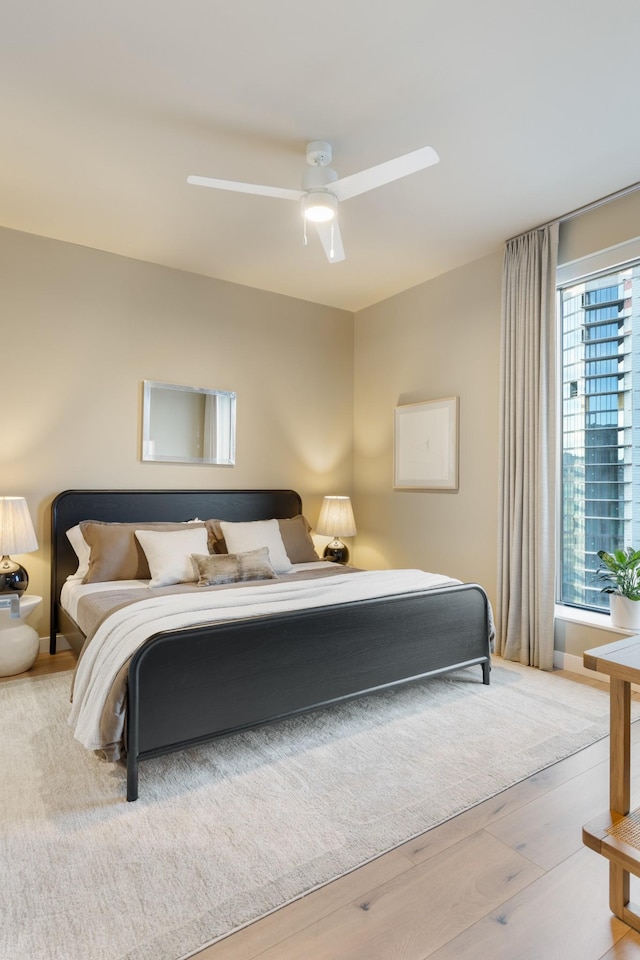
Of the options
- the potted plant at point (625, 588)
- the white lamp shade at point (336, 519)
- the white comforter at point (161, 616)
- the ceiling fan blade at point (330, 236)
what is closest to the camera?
the white comforter at point (161, 616)

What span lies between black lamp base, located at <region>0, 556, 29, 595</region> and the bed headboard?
13.4 inches

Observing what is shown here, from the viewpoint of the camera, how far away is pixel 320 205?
8.53 feet

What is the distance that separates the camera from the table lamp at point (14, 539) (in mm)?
3273

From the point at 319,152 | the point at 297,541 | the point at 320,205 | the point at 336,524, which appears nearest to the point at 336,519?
the point at 336,524

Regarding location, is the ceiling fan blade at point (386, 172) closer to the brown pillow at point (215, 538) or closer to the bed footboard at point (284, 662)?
the bed footboard at point (284, 662)

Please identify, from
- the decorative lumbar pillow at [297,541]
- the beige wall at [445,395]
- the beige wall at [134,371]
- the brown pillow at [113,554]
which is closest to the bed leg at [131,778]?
the brown pillow at [113,554]

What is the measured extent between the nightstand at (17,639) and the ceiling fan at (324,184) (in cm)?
266

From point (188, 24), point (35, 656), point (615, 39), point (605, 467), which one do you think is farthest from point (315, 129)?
point (35, 656)

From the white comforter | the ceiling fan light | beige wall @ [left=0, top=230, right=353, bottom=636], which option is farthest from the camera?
beige wall @ [left=0, top=230, right=353, bottom=636]

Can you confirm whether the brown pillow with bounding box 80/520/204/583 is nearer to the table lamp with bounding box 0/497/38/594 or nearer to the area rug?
the table lamp with bounding box 0/497/38/594

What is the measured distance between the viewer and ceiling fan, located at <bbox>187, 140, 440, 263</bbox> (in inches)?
92.9

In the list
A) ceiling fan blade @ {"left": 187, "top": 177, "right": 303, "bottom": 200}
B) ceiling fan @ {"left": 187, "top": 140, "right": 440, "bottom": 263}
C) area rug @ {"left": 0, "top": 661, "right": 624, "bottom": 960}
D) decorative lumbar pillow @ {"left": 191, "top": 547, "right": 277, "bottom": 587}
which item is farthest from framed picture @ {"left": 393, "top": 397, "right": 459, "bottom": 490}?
ceiling fan blade @ {"left": 187, "top": 177, "right": 303, "bottom": 200}

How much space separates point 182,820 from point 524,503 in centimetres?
276

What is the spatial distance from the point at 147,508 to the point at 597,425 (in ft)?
10.7
